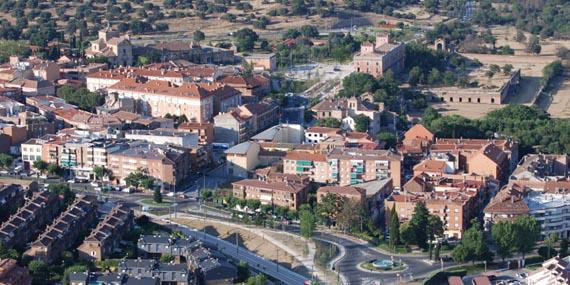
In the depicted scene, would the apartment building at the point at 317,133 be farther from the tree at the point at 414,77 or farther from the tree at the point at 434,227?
the tree at the point at 414,77

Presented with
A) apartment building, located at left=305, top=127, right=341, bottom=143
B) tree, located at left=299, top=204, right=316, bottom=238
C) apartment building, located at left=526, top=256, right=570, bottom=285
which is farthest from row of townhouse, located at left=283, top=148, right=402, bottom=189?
apartment building, located at left=526, top=256, right=570, bottom=285

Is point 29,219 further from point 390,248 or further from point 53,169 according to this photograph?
point 390,248

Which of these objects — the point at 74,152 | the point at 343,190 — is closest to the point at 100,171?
the point at 74,152

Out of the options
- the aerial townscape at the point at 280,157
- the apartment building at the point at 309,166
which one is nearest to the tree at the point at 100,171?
the aerial townscape at the point at 280,157

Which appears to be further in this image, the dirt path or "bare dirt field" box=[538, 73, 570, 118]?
"bare dirt field" box=[538, 73, 570, 118]

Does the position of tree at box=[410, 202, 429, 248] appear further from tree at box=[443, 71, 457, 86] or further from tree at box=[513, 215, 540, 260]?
tree at box=[443, 71, 457, 86]
